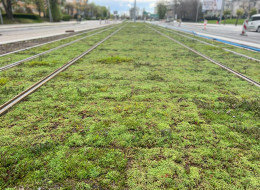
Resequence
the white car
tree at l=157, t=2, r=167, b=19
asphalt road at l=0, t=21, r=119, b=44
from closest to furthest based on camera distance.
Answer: asphalt road at l=0, t=21, r=119, b=44, the white car, tree at l=157, t=2, r=167, b=19

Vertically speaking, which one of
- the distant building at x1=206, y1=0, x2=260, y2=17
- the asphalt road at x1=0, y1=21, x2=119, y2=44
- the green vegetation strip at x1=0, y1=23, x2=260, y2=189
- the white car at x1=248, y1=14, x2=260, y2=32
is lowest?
the green vegetation strip at x1=0, y1=23, x2=260, y2=189

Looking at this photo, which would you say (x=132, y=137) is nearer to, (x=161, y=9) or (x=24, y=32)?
(x=24, y=32)

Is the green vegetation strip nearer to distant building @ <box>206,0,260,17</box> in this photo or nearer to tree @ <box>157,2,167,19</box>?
distant building @ <box>206,0,260,17</box>

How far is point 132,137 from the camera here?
2998 millimetres

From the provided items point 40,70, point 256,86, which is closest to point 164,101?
point 256,86

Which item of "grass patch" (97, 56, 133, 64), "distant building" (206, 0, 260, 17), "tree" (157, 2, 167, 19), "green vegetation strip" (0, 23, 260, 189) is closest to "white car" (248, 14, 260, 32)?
"grass patch" (97, 56, 133, 64)

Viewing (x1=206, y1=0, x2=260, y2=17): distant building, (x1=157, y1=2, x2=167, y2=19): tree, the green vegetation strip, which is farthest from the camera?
(x1=157, y1=2, x2=167, y2=19): tree

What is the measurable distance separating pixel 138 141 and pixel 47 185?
130cm

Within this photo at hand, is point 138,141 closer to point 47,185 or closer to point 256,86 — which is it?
point 47,185

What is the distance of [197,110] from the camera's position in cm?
391

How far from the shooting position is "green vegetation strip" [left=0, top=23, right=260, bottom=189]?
2.25 metres

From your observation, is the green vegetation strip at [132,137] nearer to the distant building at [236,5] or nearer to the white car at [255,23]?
the white car at [255,23]

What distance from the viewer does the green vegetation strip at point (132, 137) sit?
2.25 metres

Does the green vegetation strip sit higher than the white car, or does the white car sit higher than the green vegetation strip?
the white car
